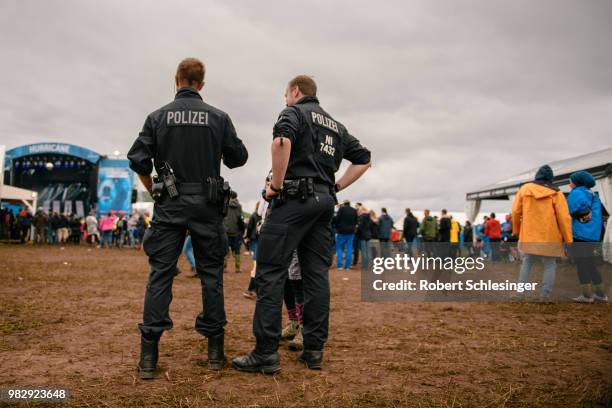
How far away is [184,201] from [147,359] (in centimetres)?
108

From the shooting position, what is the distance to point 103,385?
107 inches

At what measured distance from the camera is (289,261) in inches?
125

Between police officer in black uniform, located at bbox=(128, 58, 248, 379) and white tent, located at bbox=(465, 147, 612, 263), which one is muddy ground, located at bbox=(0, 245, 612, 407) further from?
white tent, located at bbox=(465, 147, 612, 263)

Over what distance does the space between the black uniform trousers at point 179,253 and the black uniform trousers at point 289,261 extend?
0.97ft

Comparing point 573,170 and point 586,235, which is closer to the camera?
point 586,235

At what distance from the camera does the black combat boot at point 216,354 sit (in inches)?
123

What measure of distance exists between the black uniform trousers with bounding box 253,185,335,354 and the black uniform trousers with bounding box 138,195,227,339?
295 mm

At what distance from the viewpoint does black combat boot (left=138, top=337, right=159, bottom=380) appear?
2.88 m

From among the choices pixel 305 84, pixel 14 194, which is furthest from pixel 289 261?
pixel 14 194

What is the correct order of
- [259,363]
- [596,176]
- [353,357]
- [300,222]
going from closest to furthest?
[259,363], [300,222], [353,357], [596,176]

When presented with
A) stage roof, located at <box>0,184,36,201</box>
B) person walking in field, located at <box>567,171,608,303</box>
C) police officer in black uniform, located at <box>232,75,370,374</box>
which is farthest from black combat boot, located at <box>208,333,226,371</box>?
stage roof, located at <box>0,184,36,201</box>

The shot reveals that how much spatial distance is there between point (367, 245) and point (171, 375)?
1077cm

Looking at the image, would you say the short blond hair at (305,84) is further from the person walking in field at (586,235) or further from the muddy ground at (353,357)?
the person walking in field at (586,235)

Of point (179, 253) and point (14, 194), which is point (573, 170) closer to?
point (179, 253)
